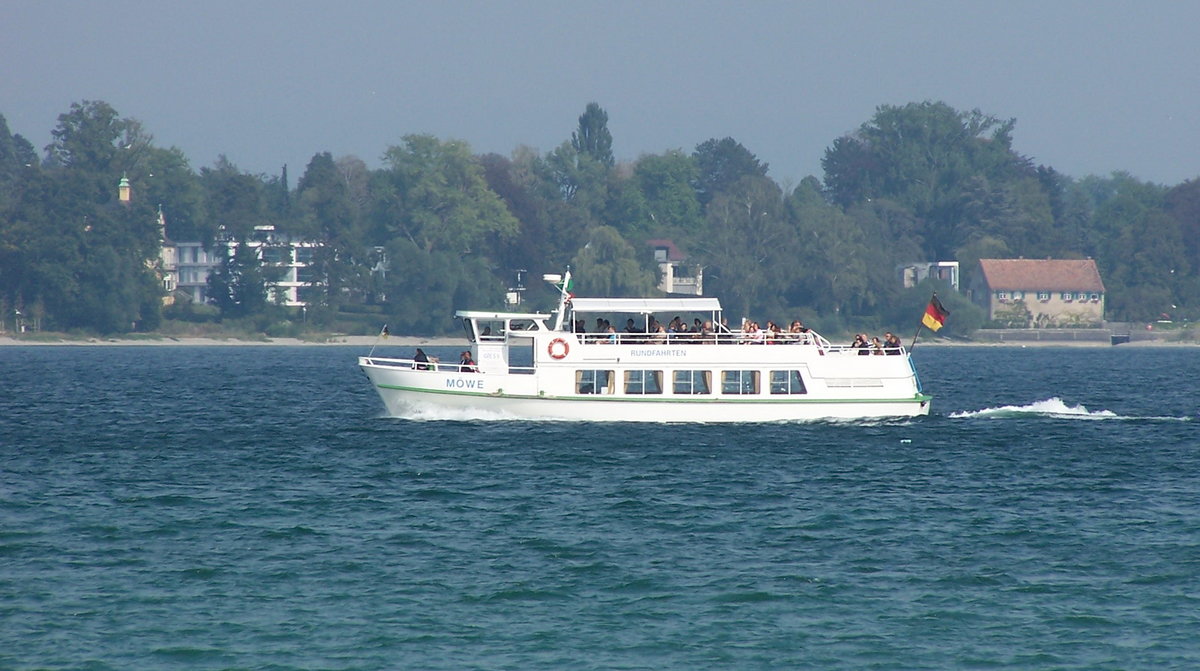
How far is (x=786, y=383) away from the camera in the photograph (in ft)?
178

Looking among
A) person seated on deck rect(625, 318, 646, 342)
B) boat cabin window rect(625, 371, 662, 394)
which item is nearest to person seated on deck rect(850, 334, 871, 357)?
boat cabin window rect(625, 371, 662, 394)

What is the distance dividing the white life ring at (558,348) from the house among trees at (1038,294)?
145512mm

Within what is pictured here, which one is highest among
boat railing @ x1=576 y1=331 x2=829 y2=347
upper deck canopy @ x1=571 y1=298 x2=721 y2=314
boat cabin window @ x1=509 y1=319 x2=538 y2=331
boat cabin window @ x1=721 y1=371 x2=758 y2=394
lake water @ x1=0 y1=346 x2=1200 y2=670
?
upper deck canopy @ x1=571 y1=298 x2=721 y2=314

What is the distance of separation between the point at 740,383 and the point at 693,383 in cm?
172

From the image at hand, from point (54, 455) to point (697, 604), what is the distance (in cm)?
2931

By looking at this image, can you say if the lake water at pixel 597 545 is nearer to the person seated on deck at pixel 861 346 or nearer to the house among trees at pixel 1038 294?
the person seated on deck at pixel 861 346

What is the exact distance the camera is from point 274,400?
7488 cm

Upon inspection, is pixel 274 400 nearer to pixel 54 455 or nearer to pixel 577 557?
pixel 54 455

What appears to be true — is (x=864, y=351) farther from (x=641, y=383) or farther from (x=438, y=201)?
(x=438, y=201)

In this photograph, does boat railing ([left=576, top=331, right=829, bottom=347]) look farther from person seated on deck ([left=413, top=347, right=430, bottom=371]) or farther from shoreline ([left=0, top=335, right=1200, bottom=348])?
shoreline ([left=0, top=335, right=1200, bottom=348])

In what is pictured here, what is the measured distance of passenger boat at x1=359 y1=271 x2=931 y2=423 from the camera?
53188 millimetres

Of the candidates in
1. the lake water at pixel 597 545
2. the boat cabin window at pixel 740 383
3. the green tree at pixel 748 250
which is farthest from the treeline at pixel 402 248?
the boat cabin window at pixel 740 383

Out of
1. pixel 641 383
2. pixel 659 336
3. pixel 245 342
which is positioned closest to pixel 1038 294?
pixel 245 342

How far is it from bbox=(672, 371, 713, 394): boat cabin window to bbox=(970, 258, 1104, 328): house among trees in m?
142
